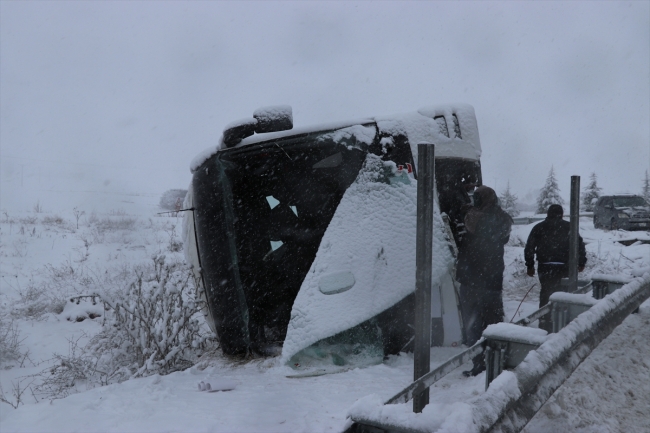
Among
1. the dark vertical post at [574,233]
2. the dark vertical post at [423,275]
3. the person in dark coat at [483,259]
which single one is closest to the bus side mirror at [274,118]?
the person in dark coat at [483,259]

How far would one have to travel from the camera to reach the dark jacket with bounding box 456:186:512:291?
14.7 feet

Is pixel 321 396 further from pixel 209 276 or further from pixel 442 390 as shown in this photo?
pixel 209 276

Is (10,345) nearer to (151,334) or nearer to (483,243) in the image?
(151,334)

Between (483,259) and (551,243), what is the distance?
1227 millimetres

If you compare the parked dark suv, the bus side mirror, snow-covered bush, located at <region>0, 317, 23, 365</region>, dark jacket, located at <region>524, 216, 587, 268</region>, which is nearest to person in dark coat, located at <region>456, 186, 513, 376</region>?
dark jacket, located at <region>524, 216, 587, 268</region>

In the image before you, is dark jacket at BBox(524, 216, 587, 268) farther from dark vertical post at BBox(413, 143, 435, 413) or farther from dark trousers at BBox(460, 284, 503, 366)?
dark vertical post at BBox(413, 143, 435, 413)

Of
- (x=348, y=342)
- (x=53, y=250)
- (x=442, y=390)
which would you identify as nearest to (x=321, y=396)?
(x=348, y=342)

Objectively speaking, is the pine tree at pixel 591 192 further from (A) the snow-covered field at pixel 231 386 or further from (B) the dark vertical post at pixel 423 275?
(B) the dark vertical post at pixel 423 275

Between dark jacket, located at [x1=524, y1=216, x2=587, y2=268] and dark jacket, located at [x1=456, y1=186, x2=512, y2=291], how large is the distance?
987 mm

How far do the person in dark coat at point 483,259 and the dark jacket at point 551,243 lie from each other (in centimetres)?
90

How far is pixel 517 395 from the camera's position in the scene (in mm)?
1369

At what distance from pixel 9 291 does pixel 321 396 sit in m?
8.12

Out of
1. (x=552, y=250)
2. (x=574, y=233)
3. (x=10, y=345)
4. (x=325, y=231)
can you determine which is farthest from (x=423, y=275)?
(x=10, y=345)

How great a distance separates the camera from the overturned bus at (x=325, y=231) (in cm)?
406
